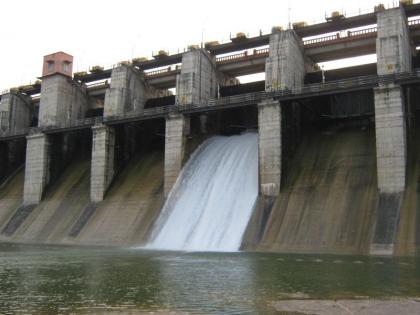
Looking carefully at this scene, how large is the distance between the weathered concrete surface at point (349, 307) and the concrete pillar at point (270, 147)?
861 inches

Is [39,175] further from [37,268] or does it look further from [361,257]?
[361,257]

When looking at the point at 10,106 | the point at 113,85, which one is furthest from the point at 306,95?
the point at 10,106

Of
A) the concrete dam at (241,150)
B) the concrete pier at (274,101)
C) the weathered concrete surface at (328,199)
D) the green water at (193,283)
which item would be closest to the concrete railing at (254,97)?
the concrete dam at (241,150)

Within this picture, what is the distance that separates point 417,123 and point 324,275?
70.6 ft

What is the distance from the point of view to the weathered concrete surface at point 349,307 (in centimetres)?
1036

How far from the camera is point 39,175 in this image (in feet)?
163

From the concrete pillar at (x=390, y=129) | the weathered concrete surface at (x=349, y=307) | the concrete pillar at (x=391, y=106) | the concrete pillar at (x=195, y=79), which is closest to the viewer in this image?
the weathered concrete surface at (x=349, y=307)

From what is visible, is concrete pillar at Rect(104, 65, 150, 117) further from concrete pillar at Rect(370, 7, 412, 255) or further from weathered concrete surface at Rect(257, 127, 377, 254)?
concrete pillar at Rect(370, 7, 412, 255)

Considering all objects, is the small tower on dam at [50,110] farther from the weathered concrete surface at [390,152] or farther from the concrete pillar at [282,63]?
the weathered concrete surface at [390,152]

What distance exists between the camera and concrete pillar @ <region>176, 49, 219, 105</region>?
4166 centimetres

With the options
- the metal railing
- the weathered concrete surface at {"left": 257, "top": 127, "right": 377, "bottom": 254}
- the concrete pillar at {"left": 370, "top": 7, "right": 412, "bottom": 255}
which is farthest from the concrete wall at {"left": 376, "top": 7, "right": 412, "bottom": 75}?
the metal railing

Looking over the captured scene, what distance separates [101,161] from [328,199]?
75.0 feet

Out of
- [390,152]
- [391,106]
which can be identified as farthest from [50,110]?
[390,152]

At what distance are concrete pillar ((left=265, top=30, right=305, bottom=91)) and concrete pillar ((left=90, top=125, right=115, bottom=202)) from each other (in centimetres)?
1695
